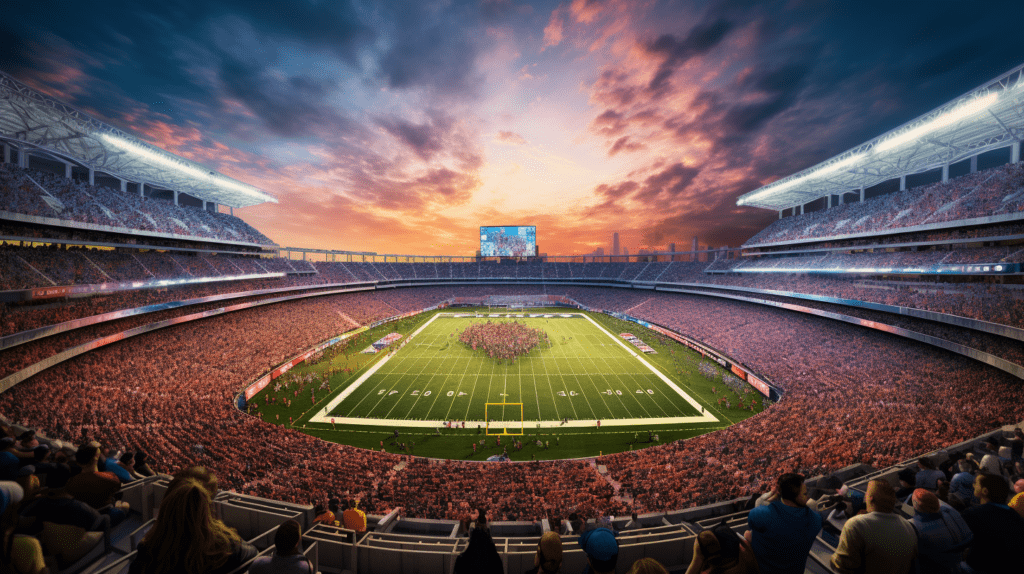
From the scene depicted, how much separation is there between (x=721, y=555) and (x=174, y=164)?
43886mm

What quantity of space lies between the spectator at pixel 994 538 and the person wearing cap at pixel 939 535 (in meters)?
0.09

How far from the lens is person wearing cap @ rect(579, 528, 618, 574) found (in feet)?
9.11

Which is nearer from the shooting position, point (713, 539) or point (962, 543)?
point (713, 539)

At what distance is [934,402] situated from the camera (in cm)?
1580

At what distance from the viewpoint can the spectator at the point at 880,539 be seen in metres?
3.04

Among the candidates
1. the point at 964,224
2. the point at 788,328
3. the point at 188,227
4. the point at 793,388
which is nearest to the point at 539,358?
the point at 793,388

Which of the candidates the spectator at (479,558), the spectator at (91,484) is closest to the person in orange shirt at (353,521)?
the spectator at (91,484)

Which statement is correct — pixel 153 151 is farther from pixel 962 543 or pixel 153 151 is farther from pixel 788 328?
pixel 788 328

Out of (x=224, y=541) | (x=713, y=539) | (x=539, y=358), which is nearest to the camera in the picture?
(x=224, y=541)

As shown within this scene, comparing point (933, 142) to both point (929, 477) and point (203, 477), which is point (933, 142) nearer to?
point (929, 477)

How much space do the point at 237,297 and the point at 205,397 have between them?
18.8 meters

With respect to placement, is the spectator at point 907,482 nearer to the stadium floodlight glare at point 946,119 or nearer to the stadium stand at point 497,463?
the stadium stand at point 497,463

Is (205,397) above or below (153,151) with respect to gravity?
below

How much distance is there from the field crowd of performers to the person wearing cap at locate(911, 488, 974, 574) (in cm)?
775
